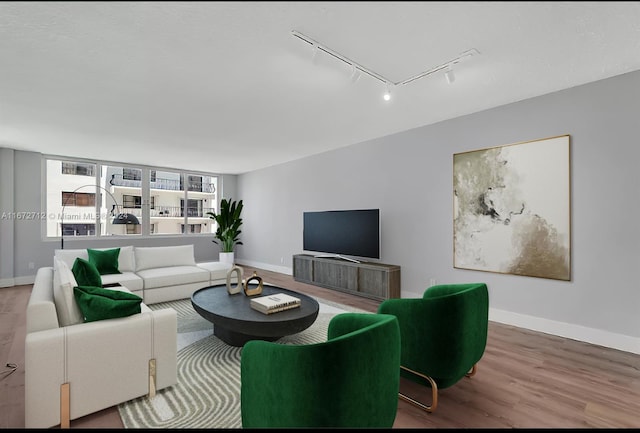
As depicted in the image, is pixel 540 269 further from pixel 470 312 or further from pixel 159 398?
pixel 159 398

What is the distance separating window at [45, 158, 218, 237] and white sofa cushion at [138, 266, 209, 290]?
219 centimetres

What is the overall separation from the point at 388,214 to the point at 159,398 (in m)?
3.62

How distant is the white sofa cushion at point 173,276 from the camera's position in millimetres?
4012

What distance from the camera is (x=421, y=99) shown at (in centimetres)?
328

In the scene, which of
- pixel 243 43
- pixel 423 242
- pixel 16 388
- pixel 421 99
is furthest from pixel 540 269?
pixel 16 388

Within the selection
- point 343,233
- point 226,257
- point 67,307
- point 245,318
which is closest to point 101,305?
point 67,307

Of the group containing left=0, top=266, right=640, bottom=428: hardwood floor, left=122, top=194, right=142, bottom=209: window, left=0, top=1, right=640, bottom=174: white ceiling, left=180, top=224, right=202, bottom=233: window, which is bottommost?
left=0, top=266, right=640, bottom=428: hardwood floor

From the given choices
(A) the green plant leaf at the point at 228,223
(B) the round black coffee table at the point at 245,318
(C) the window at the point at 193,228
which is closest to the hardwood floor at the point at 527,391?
(B) the round black coffee table at the point at 245,318

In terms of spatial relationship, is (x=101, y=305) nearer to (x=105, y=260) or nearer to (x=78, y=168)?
(x=105, y=260)

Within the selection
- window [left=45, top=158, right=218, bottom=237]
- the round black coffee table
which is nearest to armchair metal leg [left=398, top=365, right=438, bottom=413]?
the round black coffee table

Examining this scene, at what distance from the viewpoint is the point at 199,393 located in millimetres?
2049

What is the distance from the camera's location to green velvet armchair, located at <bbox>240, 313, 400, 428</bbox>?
1.15 meters

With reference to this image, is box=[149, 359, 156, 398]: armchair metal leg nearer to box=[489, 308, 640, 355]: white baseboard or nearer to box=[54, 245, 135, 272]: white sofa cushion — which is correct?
box=[54, 245, 135, 272]: white sofa cushion

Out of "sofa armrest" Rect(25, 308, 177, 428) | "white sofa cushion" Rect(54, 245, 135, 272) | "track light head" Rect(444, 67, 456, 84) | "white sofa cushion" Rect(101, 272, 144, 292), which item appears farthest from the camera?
→ "white sofa cushion" Rect(54, 245, 135, 272)
